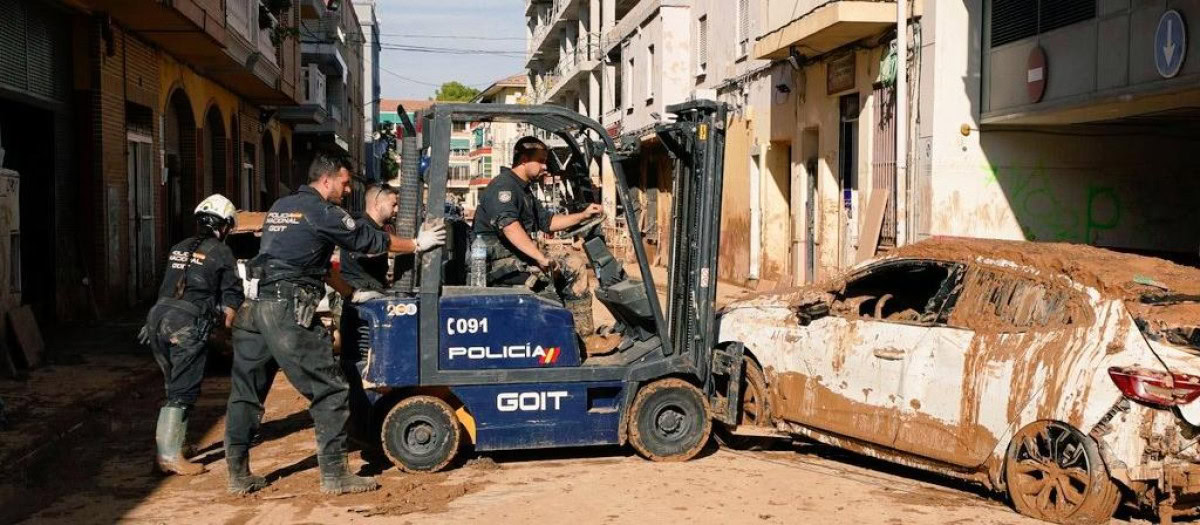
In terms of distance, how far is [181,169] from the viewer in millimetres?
20781

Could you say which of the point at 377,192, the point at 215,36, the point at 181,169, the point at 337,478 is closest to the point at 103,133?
the point at 215,36

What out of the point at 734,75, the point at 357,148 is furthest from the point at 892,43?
the point at 357,148

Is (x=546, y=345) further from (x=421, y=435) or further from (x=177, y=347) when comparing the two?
(x=177, y=347)

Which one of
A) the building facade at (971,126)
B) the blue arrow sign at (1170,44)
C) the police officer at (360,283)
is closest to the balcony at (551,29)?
the building facade at (971,126)

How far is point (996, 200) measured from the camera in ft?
47.2

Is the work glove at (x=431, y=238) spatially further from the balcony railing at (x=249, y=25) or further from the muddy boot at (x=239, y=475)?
the balcony railing at (x=249, y=25)

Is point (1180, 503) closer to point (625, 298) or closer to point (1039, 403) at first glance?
point (1039, 403)

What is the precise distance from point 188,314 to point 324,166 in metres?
1.44

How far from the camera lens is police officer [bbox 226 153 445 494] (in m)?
6.66

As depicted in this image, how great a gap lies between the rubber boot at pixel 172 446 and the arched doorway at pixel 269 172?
80.3 ft

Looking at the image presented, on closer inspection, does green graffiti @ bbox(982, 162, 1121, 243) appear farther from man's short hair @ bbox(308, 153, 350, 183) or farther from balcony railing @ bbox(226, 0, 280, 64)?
balcony railing @ bbox(226, 0, 280, 64)

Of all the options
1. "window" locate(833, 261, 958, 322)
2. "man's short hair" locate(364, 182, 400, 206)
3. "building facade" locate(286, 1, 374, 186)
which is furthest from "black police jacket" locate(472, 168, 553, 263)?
"building facade" locate(286, 1, 374, 186)

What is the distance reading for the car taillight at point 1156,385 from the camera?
5.57 metres

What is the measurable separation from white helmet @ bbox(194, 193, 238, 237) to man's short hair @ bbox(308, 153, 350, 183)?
1003 millimetres
